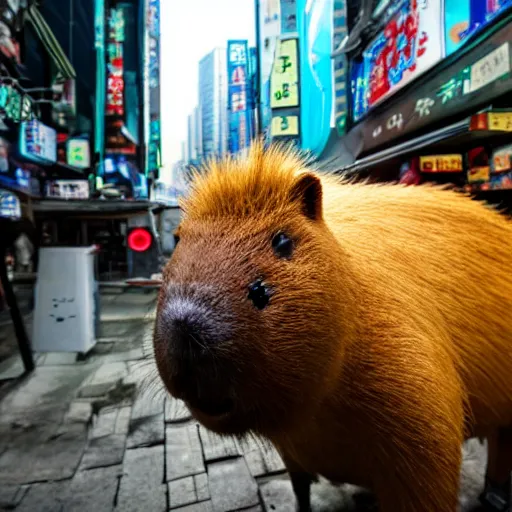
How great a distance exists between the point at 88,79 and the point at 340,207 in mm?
9891

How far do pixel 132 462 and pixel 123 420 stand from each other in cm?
41

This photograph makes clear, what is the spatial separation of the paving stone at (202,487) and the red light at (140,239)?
2288 millimetres

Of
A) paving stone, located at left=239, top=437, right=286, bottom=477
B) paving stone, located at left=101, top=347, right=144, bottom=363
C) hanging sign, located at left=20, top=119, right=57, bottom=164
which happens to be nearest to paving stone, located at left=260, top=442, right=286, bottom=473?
paving stone, located at left=239, top=437, right=286, bottom=477

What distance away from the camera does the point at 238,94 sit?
180 cm

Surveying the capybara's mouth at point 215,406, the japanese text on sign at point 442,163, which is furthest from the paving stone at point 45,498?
the japanese text on sign at point 442,163

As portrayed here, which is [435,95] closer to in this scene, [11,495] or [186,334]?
[186,334]

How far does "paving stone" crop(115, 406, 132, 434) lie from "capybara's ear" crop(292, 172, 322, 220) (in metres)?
1.65

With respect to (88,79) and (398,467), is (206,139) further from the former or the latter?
(88,79)

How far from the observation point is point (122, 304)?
16.3 feet

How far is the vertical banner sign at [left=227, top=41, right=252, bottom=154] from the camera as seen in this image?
1.16 meters

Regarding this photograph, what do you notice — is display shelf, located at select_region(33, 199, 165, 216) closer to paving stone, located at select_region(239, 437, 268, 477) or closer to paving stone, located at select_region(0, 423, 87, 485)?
paving stone, located at select_region(0, 423, 87, 485)

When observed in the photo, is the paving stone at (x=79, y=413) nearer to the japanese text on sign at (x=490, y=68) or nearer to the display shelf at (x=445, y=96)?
the display shelf at (x=445, y=96)

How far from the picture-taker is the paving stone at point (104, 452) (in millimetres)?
1590

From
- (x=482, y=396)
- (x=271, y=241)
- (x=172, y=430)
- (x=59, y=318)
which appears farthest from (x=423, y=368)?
(x=59, y=318)
